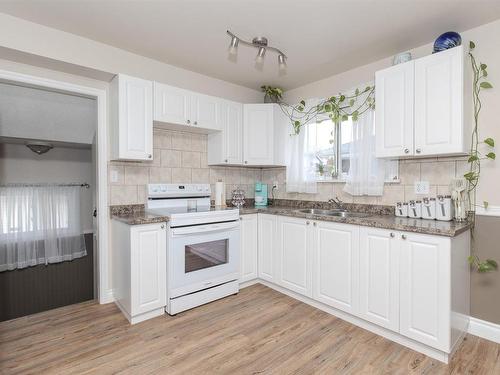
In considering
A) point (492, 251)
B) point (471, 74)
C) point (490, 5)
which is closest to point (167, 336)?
point (492, 251)

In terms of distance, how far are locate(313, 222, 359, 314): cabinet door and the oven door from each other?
0.88m

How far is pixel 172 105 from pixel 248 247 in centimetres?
174

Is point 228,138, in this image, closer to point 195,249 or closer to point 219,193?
point 219,193

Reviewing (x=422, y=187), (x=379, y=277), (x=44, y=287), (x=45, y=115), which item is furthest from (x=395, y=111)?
(x=44, y=287)

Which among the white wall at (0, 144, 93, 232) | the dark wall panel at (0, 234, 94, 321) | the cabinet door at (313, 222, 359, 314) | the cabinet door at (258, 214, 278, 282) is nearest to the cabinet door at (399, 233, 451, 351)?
the cabinet door at (313, 222, 359, 314)

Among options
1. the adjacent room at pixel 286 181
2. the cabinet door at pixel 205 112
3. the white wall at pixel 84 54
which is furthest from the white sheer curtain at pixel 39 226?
the cabinet door at pixel 205 112

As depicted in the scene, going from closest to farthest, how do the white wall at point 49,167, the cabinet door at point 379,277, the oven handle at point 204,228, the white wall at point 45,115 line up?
the cabinet door at point 379,277, the oven handle at point 204,228, the white wall at point 45,115, the white wall at point 49,167

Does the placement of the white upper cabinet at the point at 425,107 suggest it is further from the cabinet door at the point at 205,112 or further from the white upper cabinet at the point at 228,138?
the cabinet door at the point at 205,112

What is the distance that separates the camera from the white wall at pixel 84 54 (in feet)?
6.54

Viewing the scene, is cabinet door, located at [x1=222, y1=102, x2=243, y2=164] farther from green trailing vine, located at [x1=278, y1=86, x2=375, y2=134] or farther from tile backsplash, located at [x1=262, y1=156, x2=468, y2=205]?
tile backsplash, located at [x1=262, y1=156, x2=468, y2=205]

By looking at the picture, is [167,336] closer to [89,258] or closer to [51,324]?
[51,324]

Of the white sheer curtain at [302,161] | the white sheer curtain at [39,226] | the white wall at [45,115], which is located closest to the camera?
the white wall at [45,115]

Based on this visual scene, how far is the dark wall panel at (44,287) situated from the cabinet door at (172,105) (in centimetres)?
269

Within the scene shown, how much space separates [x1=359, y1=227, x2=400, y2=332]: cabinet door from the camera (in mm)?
Answer: 1937
